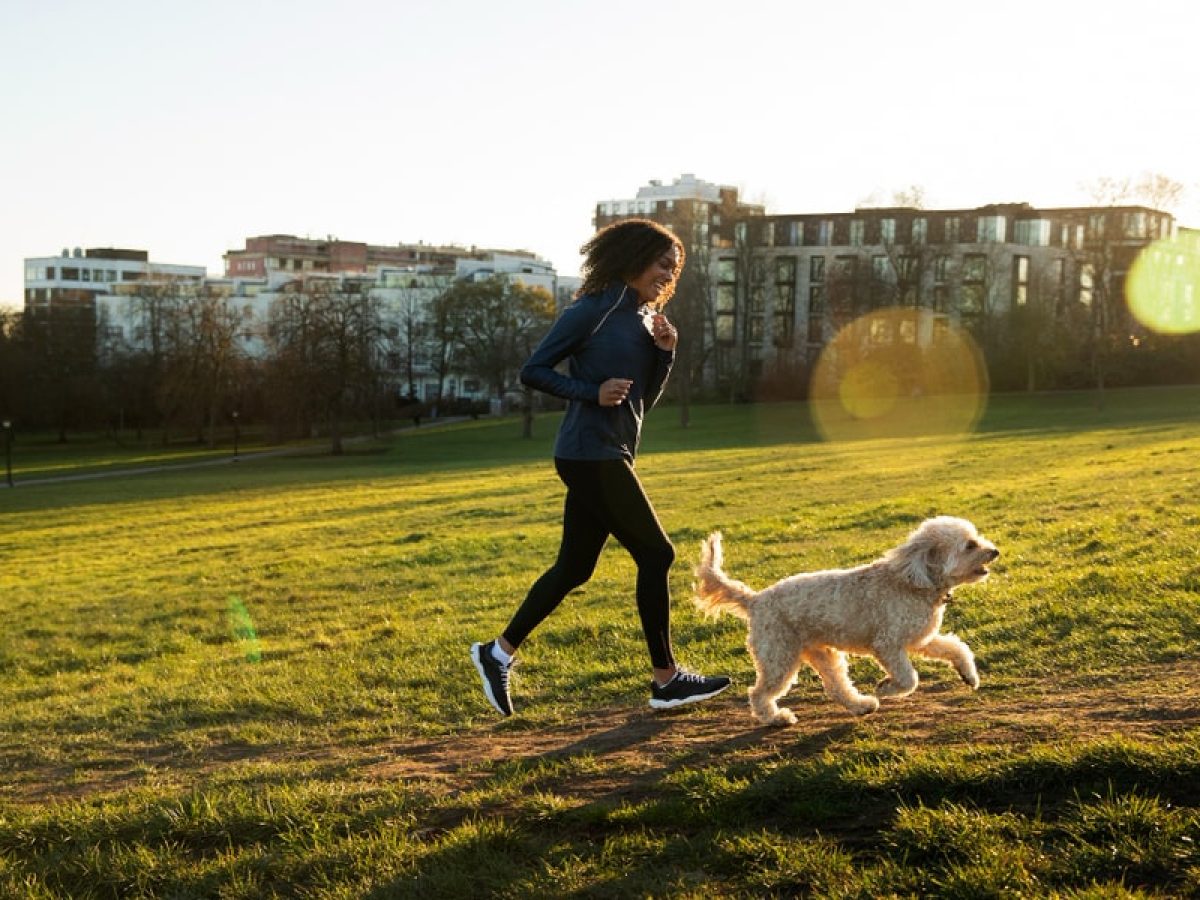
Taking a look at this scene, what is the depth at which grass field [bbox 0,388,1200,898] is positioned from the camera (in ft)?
13.8

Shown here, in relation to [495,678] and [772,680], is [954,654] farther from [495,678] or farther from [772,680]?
[495,678]

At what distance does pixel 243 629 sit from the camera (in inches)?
511

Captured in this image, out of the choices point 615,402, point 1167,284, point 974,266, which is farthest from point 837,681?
point 974,266

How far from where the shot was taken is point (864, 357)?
76312mm

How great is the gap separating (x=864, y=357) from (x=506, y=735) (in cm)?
7208

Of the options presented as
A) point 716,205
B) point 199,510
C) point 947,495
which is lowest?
point 199,510

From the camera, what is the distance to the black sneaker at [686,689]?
21.7ft

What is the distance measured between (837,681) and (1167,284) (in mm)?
82468

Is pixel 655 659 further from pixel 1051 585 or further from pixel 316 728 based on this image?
pixel 1051 585

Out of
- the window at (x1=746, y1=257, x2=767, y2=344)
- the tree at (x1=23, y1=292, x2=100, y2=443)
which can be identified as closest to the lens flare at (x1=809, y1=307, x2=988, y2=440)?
the window at (x1=746, y1=257, x2=767, y2=344)

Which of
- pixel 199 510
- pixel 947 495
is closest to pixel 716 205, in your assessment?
pixel 199 510

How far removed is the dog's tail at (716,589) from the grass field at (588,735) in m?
0.63

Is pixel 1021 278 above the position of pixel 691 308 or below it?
above

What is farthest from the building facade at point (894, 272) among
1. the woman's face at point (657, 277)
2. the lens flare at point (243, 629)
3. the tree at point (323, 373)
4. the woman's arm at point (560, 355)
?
the woman's arm at point (560, 355)
